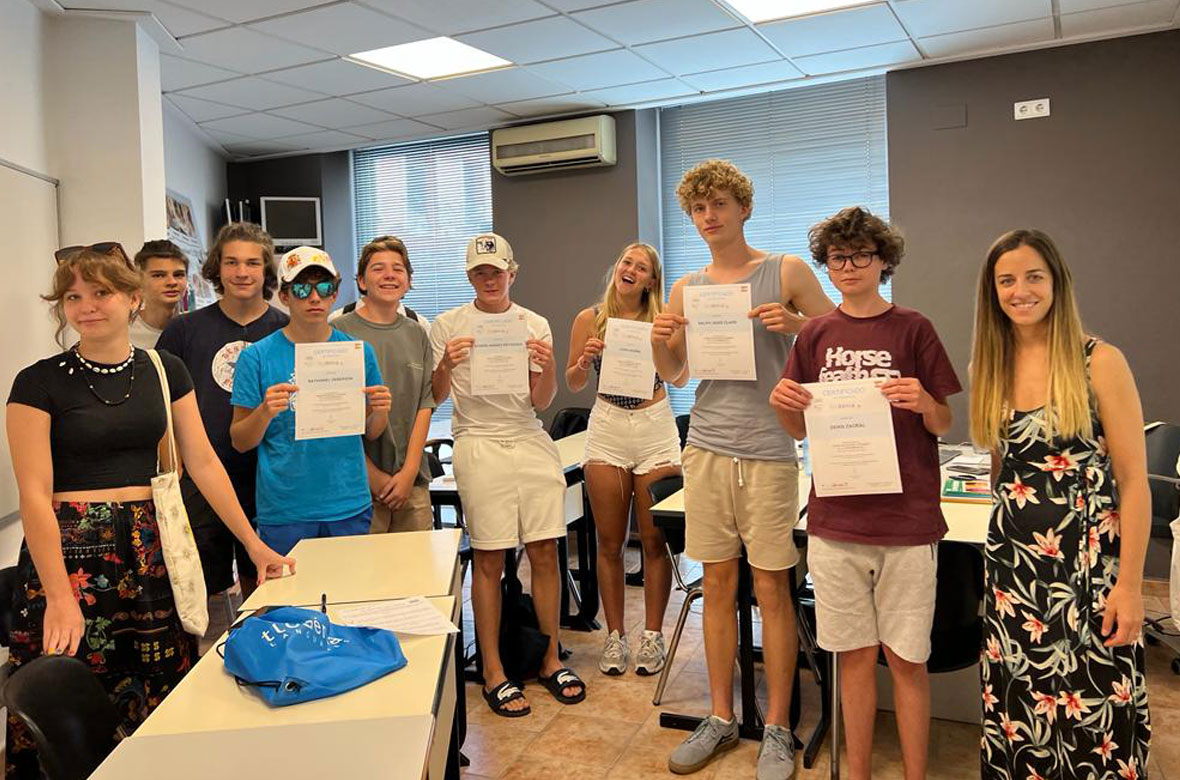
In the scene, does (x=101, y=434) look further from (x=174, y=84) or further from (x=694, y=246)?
(x=694, y=246)

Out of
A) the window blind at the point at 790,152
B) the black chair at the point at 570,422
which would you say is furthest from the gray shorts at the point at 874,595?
the window blind at the point at 790,152

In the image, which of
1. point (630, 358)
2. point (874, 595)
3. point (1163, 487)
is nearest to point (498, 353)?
point (630, 358)

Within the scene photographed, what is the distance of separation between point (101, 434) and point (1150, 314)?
4943 mm

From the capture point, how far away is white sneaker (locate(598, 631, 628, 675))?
11.6 ft

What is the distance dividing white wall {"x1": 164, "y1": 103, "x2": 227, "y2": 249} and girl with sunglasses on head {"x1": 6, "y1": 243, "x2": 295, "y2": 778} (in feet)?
12.4

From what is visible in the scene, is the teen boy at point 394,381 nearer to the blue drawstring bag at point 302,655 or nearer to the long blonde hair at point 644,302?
the long blonde hair at point 644,302

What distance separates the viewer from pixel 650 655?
3576 mm

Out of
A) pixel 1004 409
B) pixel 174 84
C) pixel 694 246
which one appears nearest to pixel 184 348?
pixel 1004 409

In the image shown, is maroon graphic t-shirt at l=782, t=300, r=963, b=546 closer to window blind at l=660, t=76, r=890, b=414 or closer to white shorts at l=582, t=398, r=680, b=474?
white shorts at l=582, t=398, r=680, b=474

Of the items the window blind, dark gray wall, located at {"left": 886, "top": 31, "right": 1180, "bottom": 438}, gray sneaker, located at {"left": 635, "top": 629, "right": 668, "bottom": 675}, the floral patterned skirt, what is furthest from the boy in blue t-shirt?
the window blind

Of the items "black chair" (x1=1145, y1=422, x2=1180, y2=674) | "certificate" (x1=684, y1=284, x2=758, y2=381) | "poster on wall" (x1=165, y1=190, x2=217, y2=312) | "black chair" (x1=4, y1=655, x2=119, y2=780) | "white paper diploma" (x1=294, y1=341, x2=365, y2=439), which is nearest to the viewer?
"black chair" (x1=4, y1=655, x2=119, y2=780)

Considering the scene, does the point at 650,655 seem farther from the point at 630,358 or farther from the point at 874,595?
the point at 874,595

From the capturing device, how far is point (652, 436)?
350cm

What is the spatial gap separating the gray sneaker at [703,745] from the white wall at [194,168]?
15.0 ft
